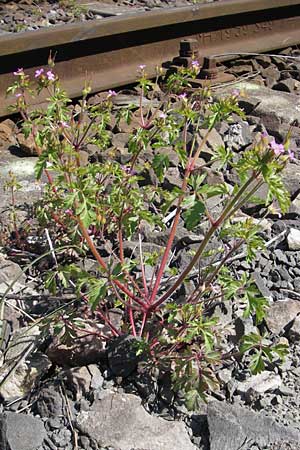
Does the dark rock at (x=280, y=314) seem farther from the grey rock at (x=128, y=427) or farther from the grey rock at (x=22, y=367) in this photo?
the grey rock at (x=22, y=367)

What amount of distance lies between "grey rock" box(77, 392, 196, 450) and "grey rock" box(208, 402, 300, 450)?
0.34 feet

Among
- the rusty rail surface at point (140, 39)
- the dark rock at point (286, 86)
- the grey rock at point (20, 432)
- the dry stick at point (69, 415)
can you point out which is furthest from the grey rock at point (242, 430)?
the dark rock at point (286, 86)

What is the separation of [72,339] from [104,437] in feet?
1.37

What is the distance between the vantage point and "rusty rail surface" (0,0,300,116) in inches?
210

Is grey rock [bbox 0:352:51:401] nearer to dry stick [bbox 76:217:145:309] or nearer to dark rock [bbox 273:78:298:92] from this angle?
dry stick [bbox 76:217:145:309]

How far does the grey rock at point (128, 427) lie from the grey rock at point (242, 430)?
105 mm

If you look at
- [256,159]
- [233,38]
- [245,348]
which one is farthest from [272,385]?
[233,38]

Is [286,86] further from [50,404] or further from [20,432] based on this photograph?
[20,432]

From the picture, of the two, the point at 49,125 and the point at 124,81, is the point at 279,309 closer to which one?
the point at 49,125

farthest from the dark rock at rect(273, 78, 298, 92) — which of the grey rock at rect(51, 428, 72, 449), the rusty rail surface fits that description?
the grey rock at rect(51, 428, 72, 449)


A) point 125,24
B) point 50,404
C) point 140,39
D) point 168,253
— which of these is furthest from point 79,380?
point 140,39

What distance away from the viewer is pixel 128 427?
8.51 ft

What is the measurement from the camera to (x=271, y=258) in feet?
11.6

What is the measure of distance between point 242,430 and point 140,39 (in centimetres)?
429
